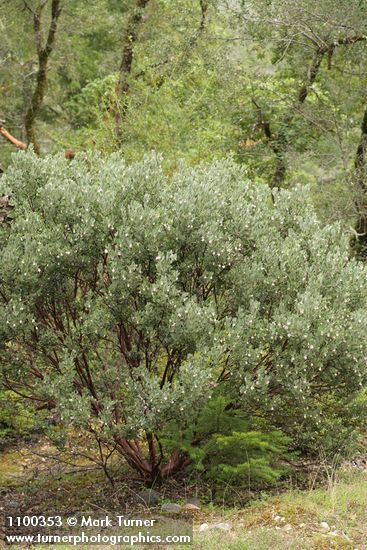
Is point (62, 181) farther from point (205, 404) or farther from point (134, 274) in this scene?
point (205, 404)

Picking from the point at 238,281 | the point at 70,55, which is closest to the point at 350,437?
the point at 238,281

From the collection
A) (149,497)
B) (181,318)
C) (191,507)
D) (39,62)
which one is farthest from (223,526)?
(39,62)

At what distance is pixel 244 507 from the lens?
8148 mm

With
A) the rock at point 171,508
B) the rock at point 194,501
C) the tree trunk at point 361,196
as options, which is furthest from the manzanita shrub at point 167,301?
the tree trunk at point 361,196

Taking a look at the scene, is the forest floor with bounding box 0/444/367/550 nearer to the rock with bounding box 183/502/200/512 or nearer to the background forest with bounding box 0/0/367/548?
the rock with bounding box 183/502/200/512

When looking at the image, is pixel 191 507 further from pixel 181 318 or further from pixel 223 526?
pixel 181 318

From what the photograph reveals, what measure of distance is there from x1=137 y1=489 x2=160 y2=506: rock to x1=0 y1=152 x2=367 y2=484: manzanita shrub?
0.52 metres

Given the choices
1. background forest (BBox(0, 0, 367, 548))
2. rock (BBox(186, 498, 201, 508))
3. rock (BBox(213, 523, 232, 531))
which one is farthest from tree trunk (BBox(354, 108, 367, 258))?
rock (BBox(213, 523, 232, 531))

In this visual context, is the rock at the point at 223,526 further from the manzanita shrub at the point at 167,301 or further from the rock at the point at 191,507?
the manzanita shrub at the point at 167,301

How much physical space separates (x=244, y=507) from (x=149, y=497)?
1026 mm

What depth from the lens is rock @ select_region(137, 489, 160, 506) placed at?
8359 mm

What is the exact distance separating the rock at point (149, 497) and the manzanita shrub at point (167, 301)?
519 millimetres

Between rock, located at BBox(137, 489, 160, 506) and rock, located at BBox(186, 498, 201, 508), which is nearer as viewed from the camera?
rock, located at BBox(186, 498, 201, 508)

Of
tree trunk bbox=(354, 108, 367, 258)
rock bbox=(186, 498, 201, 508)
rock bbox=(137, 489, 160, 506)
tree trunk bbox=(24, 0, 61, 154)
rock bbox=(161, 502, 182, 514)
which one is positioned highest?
tree trunk bbox=(24, 0, 61, 154)
